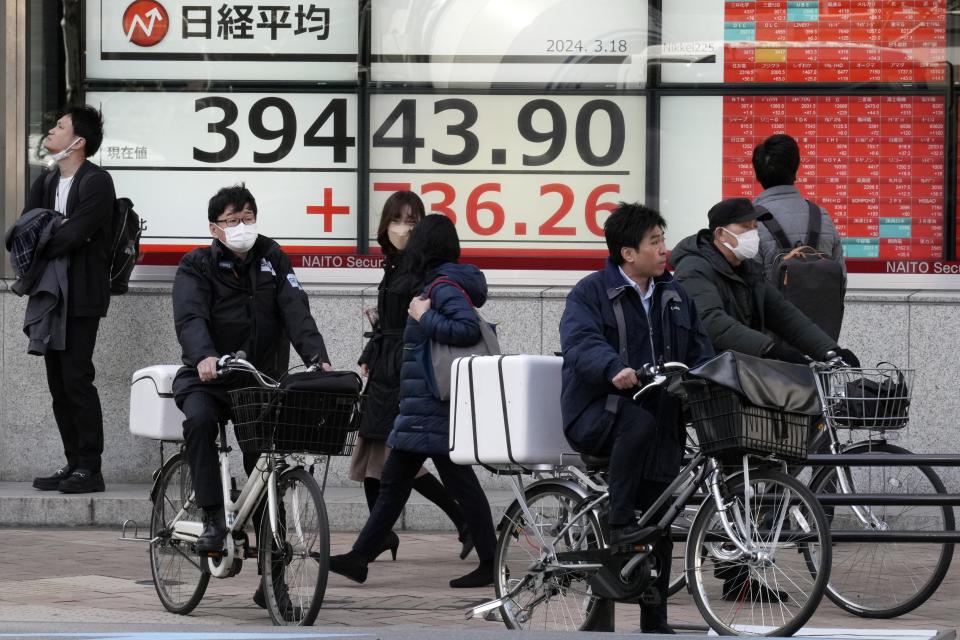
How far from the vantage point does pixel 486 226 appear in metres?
10.9

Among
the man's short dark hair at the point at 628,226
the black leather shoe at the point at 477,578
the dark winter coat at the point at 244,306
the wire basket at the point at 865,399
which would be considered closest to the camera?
the man's short dark hair at the point at 628,226

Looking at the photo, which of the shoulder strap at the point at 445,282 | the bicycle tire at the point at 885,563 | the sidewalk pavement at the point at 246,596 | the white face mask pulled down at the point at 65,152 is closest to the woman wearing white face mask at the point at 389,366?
the sidewalk pavement at the point at 246,596

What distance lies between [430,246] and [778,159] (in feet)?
6.16

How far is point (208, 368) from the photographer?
6715 mm

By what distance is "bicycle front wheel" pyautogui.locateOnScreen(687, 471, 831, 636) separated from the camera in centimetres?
561

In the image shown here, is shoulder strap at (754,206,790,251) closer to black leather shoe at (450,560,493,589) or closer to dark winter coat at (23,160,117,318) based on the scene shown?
black leather shoe at (450,560,493,589)

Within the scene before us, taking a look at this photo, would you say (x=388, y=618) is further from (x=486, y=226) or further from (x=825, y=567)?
(x=486, y=226)

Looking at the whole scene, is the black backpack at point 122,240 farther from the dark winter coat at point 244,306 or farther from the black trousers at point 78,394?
the dark winter coat at point 244,306

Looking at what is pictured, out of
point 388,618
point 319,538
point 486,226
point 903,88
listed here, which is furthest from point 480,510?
point 903,88

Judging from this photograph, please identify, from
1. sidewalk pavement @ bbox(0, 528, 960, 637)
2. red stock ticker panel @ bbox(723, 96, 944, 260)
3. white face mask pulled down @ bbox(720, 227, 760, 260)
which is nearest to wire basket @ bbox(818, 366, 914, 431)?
white face mask pulled down @ bbox(720, 227, 760, 260)

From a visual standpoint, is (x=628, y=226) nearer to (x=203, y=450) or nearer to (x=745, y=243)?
(x=745, y=243)

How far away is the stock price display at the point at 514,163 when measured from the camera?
10812 millimetres

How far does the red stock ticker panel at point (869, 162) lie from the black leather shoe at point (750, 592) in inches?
205

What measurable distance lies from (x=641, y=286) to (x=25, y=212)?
5.04 meters
